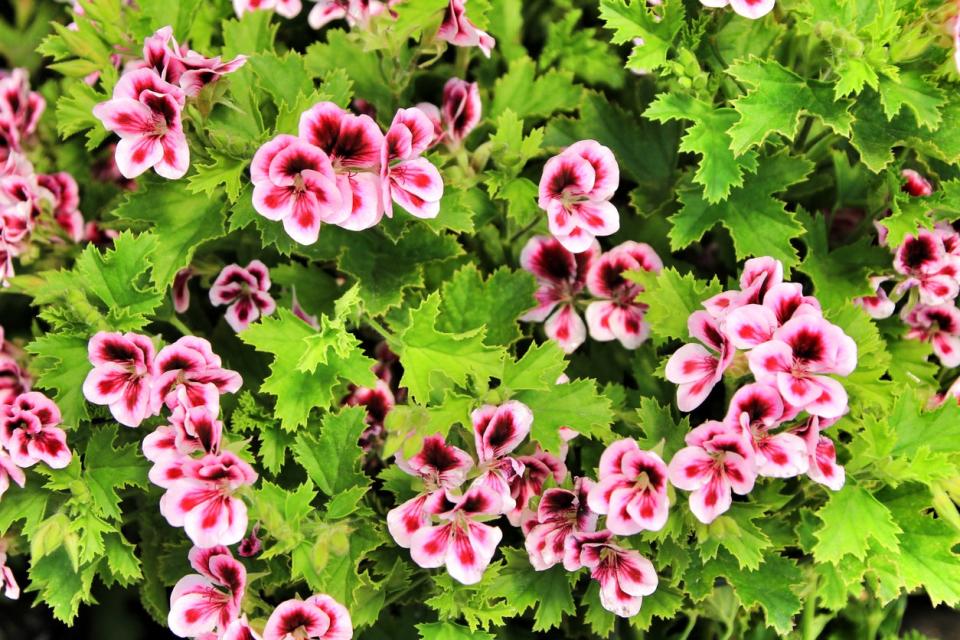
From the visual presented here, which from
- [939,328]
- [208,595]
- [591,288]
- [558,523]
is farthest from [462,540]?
[939,328]

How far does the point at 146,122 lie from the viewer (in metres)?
1.45

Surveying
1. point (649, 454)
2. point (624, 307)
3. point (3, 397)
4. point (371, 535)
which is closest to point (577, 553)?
point (649, 454)

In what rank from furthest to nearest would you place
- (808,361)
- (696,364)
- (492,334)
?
(492,334) → (696,364) → (808,361)

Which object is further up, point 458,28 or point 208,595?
point 458,28

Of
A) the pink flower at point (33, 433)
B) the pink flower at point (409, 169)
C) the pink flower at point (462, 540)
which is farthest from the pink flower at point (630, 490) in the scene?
the pink flower at point (33, 433)

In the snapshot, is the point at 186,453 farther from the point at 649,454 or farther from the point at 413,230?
the point at 649,454

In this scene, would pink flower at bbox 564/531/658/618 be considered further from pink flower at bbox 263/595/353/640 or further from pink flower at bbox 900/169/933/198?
pink flower at bbox 900/169/933/198

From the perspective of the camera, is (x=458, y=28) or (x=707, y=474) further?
(x=458, y=28)

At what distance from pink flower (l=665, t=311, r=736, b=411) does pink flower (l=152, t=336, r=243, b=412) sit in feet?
2.07

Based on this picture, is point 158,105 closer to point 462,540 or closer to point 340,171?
point 340,171

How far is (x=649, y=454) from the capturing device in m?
1.40

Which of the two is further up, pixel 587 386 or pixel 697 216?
pixel 697 216

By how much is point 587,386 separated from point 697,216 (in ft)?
1.14

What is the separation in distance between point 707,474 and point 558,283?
0.47 meters
